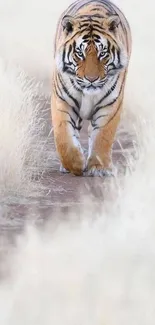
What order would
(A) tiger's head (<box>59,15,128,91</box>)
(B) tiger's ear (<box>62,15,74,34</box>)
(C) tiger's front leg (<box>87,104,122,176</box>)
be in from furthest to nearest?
(B) tiger's ear (<box>62,15,74,34</box>) → (C) tiger's front leg (<box>87,104,122,176</box>) → (A) tiger's head (<box>59,15,128,91</box>)

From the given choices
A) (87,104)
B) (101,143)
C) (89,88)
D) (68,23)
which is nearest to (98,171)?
(101,143)

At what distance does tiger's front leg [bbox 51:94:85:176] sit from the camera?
8.84m

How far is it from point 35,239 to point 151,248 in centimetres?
109

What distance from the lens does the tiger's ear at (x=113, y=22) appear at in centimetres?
919

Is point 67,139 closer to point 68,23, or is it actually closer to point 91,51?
point 91,51

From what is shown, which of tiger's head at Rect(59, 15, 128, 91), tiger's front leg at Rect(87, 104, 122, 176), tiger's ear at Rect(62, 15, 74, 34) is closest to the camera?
tiger's head at Rect(59, 15, 128, 91)

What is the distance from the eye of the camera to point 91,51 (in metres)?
8.95

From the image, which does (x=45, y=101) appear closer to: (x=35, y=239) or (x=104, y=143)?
(x=104, y=143)

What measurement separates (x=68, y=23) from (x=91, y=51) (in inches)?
14.1

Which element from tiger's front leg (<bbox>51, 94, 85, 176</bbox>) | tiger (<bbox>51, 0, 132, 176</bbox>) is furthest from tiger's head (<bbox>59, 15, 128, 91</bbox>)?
tiger's front leg (<bbox>51, 94, 85, 176</bbox>)

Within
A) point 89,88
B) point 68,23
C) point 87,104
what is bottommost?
point 87,104

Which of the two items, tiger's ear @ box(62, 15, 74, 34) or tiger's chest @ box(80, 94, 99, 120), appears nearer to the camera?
tiger's chest @ box(80, 94, 99, 120)

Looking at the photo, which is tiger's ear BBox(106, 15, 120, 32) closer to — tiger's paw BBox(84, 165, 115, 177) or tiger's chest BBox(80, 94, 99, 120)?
tiger's chest BBox(80, 94, 99, 120)

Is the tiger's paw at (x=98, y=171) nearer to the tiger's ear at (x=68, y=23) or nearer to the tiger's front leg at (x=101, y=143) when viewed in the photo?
the tiger's front leg at (x=101, y=143)
